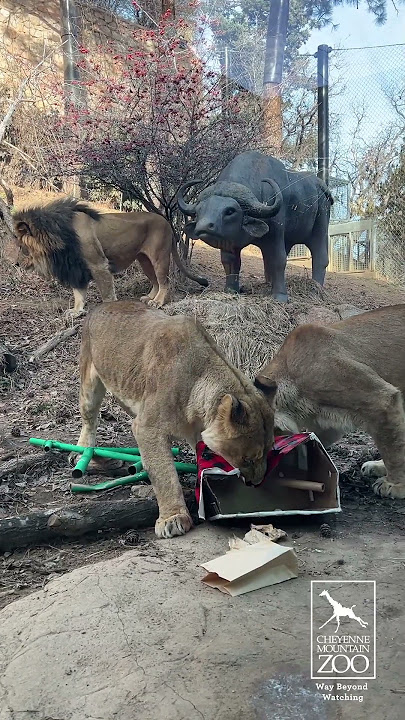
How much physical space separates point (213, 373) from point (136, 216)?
6.60m

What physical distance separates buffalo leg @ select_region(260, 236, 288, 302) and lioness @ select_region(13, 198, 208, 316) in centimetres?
126

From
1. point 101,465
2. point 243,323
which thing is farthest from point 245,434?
point 243,323

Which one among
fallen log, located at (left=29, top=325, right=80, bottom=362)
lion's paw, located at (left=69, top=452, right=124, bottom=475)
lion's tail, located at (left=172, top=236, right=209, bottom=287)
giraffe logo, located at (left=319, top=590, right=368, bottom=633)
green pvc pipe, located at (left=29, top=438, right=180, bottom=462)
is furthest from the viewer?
lion's tail, located at (left=172, top=236, right=209, bottom=287)

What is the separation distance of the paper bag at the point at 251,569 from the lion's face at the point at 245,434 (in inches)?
35.8

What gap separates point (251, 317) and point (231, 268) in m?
1.77

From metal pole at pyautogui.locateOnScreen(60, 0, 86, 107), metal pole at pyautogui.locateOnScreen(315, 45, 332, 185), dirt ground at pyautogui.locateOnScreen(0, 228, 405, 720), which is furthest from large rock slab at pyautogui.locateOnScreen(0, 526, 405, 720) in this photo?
metal pole at pyautogui.locateOnScreen(60, 0, 86, 107)

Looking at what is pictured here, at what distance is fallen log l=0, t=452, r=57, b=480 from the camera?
5.95 m

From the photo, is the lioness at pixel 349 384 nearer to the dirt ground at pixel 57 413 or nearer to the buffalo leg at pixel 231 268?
the dirt ground at pixel 57 413

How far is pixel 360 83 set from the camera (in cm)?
855

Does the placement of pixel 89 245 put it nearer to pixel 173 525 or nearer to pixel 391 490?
pixel 391 490

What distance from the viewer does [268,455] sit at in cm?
491

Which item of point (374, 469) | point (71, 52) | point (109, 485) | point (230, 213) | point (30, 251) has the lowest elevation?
point (374, 469)

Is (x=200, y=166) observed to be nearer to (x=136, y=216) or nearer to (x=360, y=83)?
(x=136, y=216)

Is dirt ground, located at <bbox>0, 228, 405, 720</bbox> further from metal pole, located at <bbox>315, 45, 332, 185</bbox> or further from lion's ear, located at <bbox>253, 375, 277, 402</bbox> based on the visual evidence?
metal pole, located at <bbox>315, 45, 332, 185</bbox>
